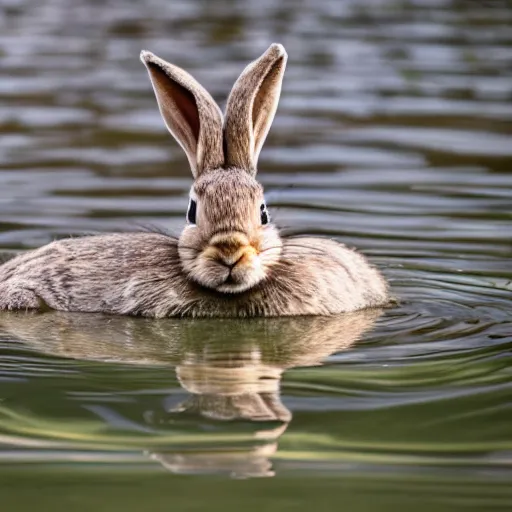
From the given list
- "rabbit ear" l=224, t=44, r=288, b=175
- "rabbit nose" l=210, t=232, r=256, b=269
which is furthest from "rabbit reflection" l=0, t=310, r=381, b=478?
"rabbit ear" l=224, t=44, r=288, b=175

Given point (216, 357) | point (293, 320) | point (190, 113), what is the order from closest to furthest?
point (216, 357), point (293, 320), point (190, 113)

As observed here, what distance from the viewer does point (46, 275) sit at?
860 centimetres

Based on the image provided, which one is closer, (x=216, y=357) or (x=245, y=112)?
(x=216, y=357)

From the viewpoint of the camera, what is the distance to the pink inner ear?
845 centimetres

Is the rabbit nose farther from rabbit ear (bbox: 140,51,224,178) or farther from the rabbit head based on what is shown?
rabbit ear (bbox: 140,51,224,178)

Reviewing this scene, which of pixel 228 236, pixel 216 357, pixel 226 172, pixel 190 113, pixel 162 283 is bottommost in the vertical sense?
pixel 216 357

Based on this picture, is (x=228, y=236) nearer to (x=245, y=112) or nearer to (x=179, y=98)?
(x=245, y=112)

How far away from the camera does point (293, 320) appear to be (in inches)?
321

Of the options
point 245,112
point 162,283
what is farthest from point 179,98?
point 162,283

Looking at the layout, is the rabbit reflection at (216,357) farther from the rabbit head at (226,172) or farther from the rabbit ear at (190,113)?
the rabbit ear at (190,113)

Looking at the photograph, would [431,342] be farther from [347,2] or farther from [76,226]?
[347,2]

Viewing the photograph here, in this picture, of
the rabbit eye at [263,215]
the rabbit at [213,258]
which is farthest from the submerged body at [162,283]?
the rabbit eye at [263,215]

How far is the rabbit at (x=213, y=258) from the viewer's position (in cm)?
775

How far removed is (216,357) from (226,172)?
1.12m
